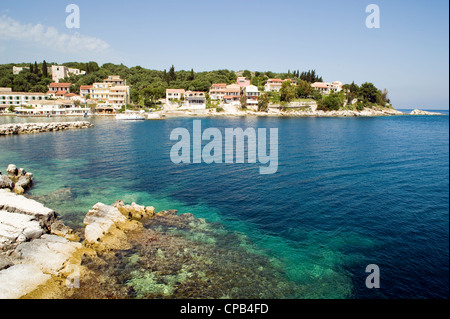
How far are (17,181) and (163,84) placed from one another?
142 meters

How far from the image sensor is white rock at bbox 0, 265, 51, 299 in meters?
12.1

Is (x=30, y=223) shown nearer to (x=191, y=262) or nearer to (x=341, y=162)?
(x=191, y=262)

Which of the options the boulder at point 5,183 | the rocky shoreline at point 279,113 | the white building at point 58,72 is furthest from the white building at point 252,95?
the boulder at point 5,183

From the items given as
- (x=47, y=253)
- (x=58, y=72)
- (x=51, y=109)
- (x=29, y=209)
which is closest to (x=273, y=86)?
(x=51, y=109)

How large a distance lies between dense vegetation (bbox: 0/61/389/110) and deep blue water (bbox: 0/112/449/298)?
106898 mm

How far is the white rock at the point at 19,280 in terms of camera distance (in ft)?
39.7

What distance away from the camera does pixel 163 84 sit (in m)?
162

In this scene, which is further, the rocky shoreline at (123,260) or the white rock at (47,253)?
the white rock at (47,253)

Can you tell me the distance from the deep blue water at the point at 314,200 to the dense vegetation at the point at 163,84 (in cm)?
10690

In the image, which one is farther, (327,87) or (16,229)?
(327,87)

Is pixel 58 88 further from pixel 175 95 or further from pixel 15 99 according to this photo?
pixel 175 95

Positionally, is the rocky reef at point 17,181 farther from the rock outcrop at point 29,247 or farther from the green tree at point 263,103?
the green tree at point 263,103

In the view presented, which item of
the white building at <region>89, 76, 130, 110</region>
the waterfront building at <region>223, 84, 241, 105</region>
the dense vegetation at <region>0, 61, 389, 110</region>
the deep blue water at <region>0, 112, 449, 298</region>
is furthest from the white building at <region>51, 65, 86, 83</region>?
the deep blue water at <region>0, 112, 449, 298</region>
